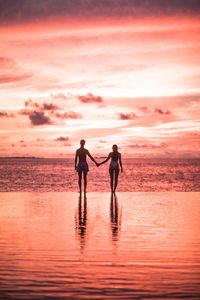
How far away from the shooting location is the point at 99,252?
10.5 metres

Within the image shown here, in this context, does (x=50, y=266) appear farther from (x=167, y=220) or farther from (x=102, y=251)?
(x=167, y=220)

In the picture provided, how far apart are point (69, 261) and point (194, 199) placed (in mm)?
13374

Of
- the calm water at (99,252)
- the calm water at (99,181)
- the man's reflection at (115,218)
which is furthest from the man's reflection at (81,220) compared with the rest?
the calm water at (99,181)

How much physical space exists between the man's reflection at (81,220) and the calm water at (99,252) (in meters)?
0.02

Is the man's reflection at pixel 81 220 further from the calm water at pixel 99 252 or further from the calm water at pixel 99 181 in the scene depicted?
the calm water at pixel 99 181

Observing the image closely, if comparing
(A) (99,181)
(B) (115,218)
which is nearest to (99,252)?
(B) (115,218)

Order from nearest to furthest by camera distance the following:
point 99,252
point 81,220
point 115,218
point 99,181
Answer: point 99,252
point 81,220
point 115,218
point 99,181

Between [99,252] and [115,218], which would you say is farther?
[115,218]

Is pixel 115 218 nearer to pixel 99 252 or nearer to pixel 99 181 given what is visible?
pixel 99 252

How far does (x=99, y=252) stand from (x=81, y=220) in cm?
535

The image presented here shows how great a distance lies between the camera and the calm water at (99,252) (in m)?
7.74

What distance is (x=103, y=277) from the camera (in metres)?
8.38

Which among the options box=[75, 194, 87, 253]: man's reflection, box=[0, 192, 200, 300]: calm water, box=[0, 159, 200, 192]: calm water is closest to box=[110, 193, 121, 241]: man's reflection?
box=[0, 192, 200, 300]: calm water

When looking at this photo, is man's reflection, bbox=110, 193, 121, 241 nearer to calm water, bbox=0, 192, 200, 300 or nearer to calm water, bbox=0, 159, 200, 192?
calm water, bbox=0, 192, 200, 300
